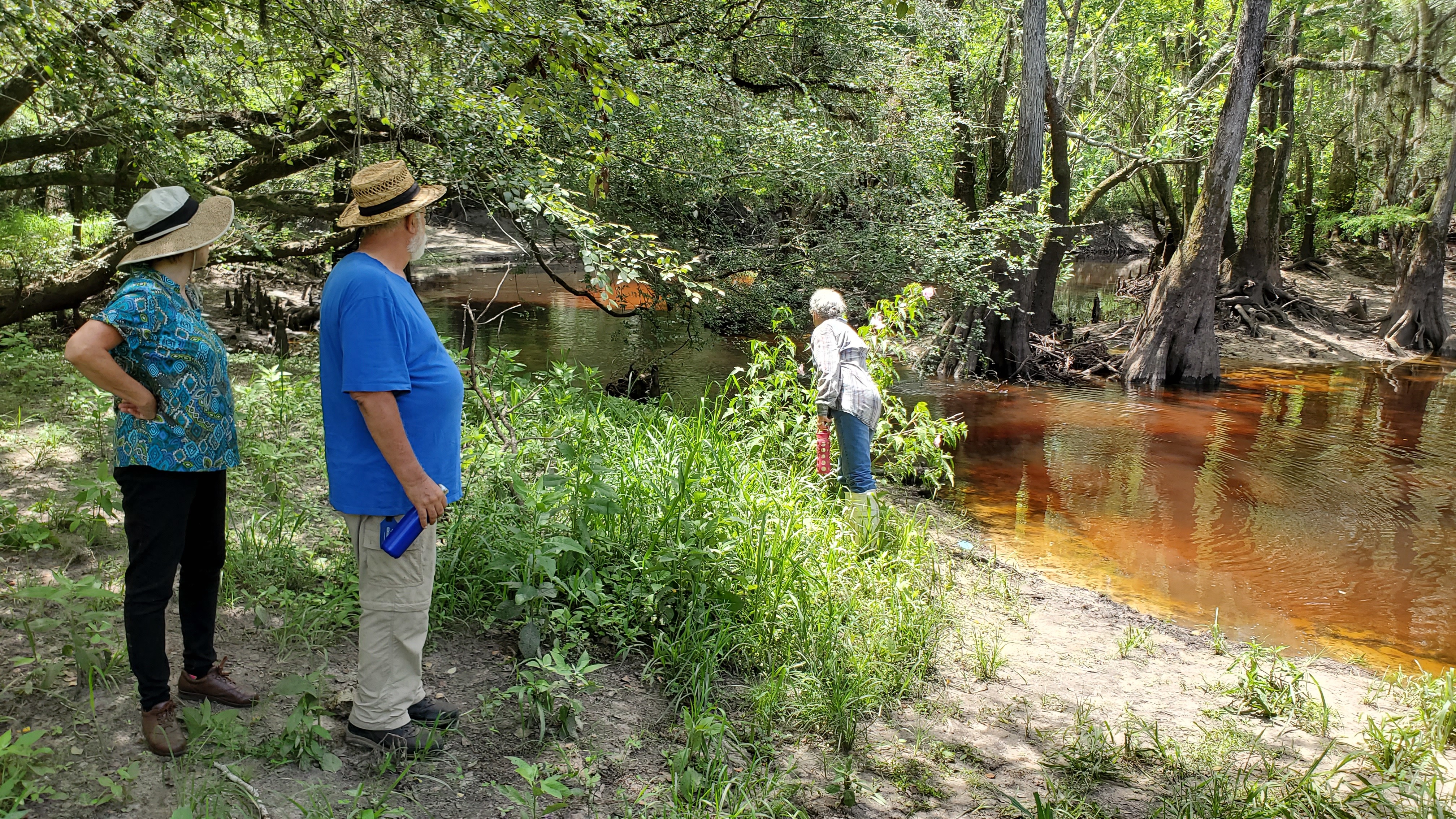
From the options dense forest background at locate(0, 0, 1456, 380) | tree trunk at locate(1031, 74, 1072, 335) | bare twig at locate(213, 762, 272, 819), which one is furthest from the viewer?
tree trunk at locate(1031, 74, 1072, 335)

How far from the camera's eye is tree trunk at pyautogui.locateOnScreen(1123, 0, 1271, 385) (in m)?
14.4

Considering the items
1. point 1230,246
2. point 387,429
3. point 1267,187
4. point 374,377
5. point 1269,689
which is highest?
point 1267,187

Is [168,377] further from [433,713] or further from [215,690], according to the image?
[433,713]

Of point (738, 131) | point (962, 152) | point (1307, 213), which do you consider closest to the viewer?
point (738, 131)

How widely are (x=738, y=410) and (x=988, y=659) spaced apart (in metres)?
3.00

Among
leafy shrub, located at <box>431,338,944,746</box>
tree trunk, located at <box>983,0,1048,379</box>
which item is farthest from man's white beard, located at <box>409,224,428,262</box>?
tree trunk, located at <box>983,0,1048,379</box>

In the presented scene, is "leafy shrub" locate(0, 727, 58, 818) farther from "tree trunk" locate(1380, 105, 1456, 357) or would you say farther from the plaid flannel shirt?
"tree trunk" locate(1380, 105, 1456, 357)

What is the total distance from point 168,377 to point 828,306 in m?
3.92

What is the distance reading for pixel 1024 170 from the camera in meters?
13.7

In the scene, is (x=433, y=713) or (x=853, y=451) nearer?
(x=433, y=713)

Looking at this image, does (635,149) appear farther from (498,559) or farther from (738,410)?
(498,559)

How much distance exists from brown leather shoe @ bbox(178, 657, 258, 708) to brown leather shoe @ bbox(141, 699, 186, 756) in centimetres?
19

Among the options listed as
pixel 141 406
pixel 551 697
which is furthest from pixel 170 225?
pixel 551 697

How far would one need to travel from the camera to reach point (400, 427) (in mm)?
2625
